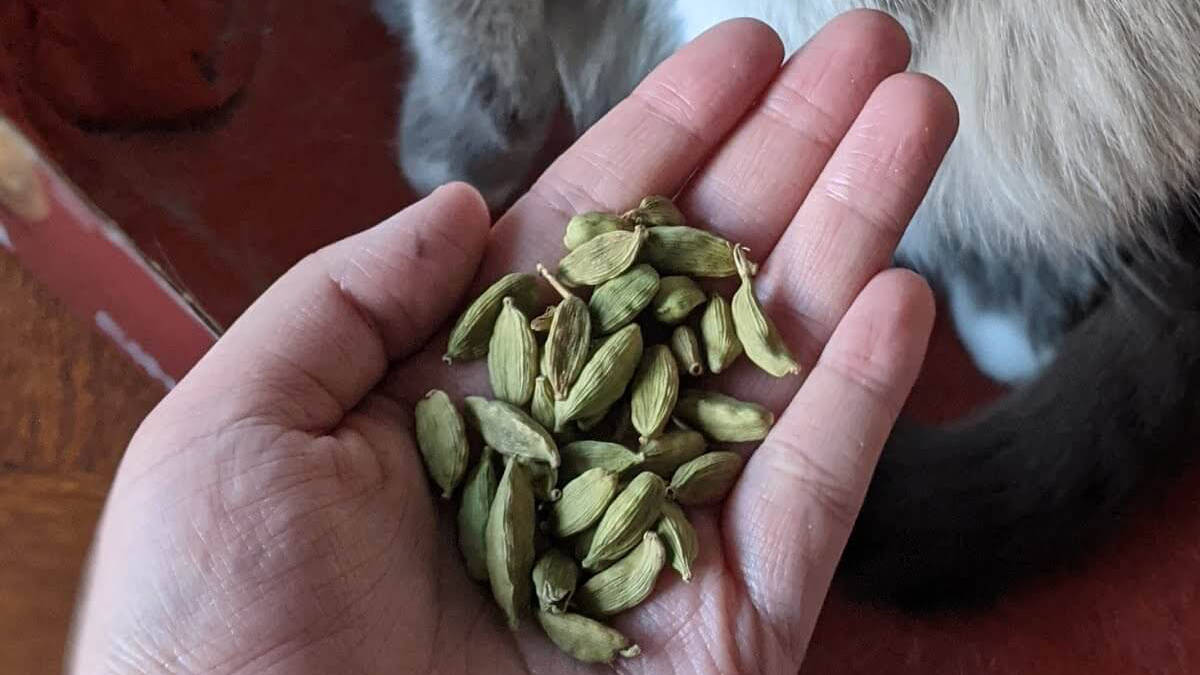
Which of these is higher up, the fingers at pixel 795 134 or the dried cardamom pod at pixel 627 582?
the fingers at pixel 795 134

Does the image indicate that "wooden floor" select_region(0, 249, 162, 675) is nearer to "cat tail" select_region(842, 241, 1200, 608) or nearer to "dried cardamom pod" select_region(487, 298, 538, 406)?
"dried cardamom pod" select_region(487, 298, 538, 406)

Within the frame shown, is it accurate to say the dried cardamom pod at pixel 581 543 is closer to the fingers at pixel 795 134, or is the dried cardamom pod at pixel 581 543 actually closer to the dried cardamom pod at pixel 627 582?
the dried cardamom pod at pixel 627 582

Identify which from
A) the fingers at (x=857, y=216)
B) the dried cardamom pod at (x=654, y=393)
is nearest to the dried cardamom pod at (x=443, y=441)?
the dried cardamom pod at (x=654, y=393)

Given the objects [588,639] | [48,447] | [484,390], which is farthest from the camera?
[48,447]

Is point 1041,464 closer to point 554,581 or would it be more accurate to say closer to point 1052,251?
point 1052,251

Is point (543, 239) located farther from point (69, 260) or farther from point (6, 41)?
point (6, 41)

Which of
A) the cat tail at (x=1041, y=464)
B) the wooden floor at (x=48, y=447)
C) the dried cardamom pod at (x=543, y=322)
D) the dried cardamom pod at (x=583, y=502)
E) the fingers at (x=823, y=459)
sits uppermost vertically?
the dried cardamom pod at (x=543, y=322)

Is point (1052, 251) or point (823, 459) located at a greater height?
point (823, 459)

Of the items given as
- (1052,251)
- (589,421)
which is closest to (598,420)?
(589,421)
